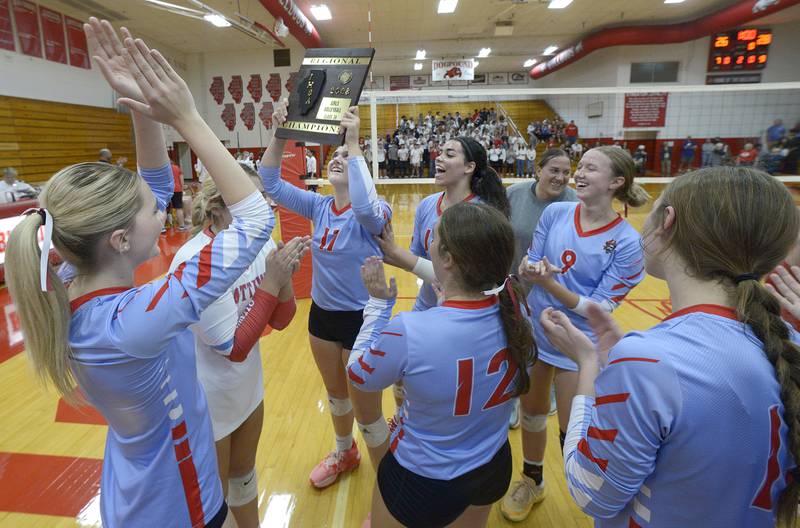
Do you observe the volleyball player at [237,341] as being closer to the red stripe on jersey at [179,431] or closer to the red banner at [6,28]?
the red stripe on jersey at [179,431]

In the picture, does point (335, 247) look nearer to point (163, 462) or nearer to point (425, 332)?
point (425, 332)

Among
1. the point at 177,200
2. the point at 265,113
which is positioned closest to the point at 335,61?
the point at 177,200

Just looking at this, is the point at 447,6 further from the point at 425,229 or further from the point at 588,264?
the point at 588,264

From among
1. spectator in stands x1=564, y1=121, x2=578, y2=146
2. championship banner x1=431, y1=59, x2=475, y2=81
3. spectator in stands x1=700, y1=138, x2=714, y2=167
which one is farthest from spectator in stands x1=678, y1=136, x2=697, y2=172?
championship banner x1=431, y1=59, x2=475, y2=81

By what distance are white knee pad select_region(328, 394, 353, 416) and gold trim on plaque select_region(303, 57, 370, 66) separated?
1.85m

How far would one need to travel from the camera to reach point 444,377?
1279mm

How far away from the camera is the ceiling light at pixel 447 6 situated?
12.8 m

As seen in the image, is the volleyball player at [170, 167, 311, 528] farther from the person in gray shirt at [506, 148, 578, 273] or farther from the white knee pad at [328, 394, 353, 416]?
the person in gray shirt at [506, 148, 578, 273]

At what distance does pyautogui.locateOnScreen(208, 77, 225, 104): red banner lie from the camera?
58.1 feet

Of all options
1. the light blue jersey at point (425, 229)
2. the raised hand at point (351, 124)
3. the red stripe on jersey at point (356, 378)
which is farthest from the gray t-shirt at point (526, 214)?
the red stripe on jersey at point (356, 378)

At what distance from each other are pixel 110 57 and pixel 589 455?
152 centimetres

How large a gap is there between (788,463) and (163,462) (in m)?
1.45

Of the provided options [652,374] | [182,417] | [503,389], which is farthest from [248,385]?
[652,374]

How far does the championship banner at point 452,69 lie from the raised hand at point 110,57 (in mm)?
18018
